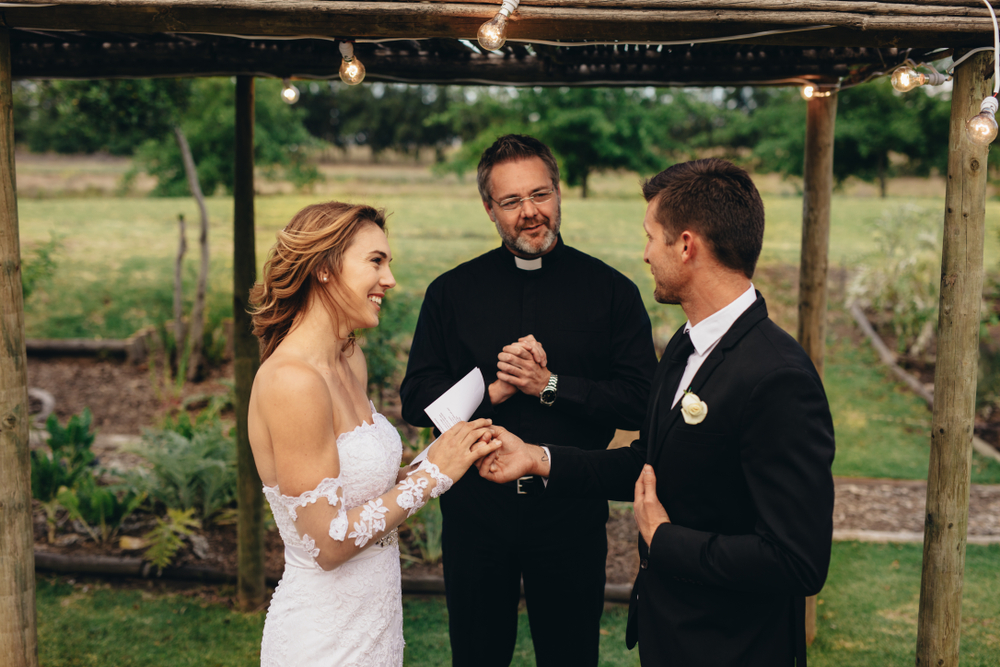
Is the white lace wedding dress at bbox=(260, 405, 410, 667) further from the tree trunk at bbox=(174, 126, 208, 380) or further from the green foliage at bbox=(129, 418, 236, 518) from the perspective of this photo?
the tree trunk at bbox=(174, 126, 208, 380)

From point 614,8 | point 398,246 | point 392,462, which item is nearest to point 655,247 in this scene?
point 614,8

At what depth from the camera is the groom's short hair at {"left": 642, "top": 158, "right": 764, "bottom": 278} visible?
2029 millimetres

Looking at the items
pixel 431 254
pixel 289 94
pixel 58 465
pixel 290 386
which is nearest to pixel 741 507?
pixel 290 386

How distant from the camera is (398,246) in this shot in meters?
13.5

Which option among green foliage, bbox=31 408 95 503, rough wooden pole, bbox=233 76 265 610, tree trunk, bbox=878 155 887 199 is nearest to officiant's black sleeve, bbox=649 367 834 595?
rough wooden pole, bbox=233 76 265 610

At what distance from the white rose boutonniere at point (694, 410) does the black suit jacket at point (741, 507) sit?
0.02 m

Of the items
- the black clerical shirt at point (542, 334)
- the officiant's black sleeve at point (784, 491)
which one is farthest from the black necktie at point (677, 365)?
the black clerical shirt at point (542, 334)

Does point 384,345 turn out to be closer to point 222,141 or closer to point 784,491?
point 784,491

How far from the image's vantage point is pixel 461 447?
242 centimetres

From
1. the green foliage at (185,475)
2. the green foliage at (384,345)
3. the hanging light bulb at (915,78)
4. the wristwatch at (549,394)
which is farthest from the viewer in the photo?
the green foliage at (384,345)

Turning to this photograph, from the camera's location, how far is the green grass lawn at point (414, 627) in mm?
4066

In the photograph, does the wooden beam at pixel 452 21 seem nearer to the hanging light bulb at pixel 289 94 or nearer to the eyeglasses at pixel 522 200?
the eyeglasses at pixel 522 200

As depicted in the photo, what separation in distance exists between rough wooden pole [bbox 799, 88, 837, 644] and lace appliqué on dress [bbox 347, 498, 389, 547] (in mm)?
2728

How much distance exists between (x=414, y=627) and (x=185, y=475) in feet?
7.05
